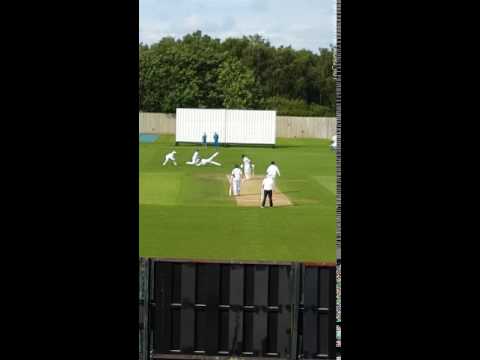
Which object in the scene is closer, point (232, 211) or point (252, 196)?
point (252, 196)

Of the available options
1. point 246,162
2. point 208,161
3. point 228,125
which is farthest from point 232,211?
point 228,125

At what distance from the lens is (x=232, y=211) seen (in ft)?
45.9

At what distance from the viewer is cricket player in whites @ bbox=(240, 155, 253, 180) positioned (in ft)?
39.7

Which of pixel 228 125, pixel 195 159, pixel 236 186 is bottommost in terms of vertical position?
pixel 236 186

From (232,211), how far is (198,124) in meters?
5.42

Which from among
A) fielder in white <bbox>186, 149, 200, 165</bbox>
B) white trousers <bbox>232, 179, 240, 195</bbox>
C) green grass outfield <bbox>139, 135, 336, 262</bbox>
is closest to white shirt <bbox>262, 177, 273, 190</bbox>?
green grass outfield <bbox>139, 135, 336, 262</bbox>

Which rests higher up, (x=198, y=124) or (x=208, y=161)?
(x=198, y=124)

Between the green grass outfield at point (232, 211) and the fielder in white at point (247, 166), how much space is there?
145mm

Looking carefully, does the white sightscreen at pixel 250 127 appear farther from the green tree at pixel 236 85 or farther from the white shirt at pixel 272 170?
the green tree at pixel 236 85

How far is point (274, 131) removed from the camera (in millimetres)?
10555

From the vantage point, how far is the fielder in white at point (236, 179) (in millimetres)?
11652

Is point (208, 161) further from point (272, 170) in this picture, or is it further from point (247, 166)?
point (272, 170)

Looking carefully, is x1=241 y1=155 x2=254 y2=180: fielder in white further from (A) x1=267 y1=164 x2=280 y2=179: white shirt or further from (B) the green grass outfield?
(A) x1=267 y1=164 x2=280 y2=179: white shirt
